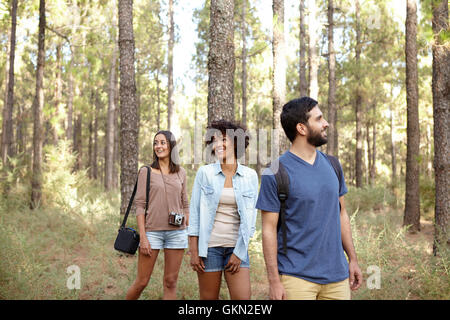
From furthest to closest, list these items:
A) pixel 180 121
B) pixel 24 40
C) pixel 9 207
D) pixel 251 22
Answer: pixel 180 121 → pixel 251 22 → pixel 24 40 → pixel 9 207

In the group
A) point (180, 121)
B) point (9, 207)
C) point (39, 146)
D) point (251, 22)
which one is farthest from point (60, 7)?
point (180, 121)

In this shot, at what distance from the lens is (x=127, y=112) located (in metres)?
8.15

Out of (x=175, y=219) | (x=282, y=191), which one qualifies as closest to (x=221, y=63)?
(x=175, y=219)

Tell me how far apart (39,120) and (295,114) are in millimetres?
10828

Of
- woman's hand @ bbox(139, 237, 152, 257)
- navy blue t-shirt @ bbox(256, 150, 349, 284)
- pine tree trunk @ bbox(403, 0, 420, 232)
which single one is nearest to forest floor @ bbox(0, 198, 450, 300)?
woman's hand @ bbox(139, 237, 152, 257)

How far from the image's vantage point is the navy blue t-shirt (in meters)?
2.57

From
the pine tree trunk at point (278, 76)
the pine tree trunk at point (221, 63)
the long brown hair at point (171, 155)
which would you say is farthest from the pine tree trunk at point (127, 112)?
the long brown hair at point (171, 155)

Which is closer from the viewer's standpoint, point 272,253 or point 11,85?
point 272,253

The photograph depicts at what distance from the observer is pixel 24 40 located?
17.3 metres

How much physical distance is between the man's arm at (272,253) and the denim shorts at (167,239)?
196cm

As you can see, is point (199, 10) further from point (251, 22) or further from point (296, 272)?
point (296, 272)

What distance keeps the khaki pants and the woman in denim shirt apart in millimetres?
895

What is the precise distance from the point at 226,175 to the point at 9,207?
10175 millimetres

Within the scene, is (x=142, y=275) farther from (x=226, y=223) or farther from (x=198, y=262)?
(x=226, y=223)
